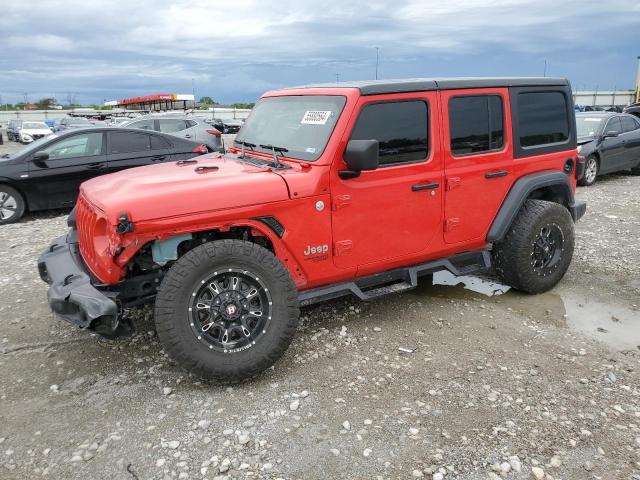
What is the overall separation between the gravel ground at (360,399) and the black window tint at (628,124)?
8.71 metres

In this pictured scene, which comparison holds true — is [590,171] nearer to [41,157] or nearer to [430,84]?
[430,84]

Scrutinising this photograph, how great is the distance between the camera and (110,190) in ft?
11.9

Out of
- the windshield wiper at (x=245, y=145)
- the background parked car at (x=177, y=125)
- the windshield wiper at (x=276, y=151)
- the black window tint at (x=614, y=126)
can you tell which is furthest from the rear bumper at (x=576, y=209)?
the background parked car at (x=177, y=125)

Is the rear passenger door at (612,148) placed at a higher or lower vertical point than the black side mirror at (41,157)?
lower

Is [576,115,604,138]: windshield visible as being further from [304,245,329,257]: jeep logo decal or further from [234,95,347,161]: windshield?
[304,245,329,257]: jeep logo decal

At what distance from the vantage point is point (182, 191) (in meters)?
3.35

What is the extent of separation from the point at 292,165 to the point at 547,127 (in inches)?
105

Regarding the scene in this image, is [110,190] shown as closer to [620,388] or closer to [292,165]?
[292,165]

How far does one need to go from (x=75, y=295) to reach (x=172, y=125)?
13563 millimetres

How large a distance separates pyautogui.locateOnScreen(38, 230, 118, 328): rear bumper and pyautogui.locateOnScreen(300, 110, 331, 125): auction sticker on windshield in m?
1.96

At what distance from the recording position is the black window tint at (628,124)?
1205 centimetres

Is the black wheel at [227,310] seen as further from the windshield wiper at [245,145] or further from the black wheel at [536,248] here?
the black wheel at [536,248]

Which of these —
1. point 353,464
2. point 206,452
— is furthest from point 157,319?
point 353,464

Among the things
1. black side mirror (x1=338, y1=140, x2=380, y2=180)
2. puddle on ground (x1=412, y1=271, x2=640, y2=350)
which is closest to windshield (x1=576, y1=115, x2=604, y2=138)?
puddle on ground (x1=412, y1=271, x2=640, y2=350)
